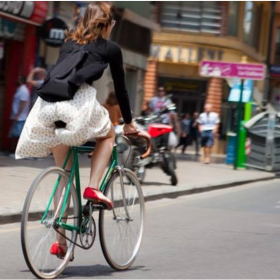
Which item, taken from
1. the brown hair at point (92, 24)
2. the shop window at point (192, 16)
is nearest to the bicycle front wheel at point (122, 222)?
the brown hair at point (92, 24)

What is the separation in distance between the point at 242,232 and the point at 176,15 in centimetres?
2814

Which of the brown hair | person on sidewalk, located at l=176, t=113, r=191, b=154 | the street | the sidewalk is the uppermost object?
the brown hair

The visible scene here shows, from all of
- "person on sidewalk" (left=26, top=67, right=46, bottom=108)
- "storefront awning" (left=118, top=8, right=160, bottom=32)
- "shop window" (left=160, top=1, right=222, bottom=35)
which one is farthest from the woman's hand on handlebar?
"shop window" (left=160, top=1, right=222, bottom=35)

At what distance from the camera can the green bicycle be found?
562 cm

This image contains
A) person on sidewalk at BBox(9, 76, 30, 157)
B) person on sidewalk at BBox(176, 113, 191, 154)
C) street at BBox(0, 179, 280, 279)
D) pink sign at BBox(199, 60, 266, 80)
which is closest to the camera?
street at BBox(0, 179, 280, 279)

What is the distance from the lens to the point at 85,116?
5715 mm

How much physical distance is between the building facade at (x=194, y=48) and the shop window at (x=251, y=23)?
0.33m

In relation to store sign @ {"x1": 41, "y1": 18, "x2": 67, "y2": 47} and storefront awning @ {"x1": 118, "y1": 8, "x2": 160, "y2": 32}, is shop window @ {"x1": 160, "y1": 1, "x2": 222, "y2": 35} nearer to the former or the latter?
storefront awning @ {"x1": 118, "y1": 8, "x2": 160, "y2": 32}

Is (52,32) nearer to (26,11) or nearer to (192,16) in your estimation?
(26,11)

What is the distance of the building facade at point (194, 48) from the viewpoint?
3591 centimetres

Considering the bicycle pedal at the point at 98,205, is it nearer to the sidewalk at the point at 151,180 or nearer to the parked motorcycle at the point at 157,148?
the sidewalk at the point at 151,180

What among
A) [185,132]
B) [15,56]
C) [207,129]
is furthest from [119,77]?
[185,132]

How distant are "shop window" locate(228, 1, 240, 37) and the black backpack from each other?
31258mm

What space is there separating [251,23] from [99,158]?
1357 inches
